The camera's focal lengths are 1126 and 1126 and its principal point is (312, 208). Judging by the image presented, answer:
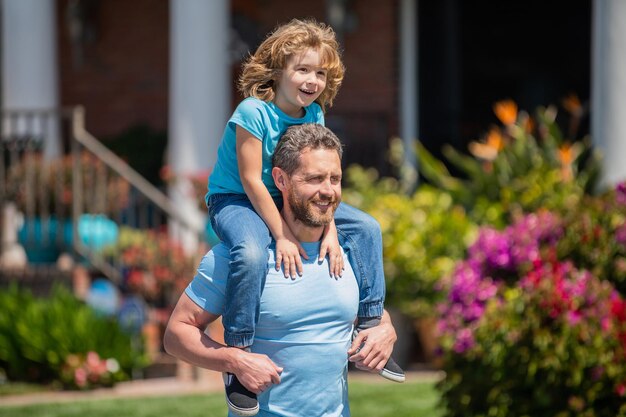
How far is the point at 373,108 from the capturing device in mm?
12742

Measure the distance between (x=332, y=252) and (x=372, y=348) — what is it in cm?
30

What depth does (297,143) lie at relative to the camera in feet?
10.1

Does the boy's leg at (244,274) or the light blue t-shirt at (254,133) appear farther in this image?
the light blue t-shirt at (254,133)

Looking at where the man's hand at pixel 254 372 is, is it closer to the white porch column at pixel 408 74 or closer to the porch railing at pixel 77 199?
the porch railing at pixel 77 199

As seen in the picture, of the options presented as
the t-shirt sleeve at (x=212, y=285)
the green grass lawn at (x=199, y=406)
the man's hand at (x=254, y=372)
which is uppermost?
the t-shirt sleeve at (x=212, y=285)

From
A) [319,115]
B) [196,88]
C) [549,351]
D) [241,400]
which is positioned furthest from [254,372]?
[196,88]

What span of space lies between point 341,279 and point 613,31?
280 inches

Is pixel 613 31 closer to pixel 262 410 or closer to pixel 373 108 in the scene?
pixel 373 108

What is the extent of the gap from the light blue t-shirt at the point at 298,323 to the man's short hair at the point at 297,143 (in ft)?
0.84

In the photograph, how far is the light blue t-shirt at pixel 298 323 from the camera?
3.09 metres

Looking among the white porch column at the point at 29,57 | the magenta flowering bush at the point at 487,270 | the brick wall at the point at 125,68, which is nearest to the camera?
the magenta flowering bush at the point at 487,270

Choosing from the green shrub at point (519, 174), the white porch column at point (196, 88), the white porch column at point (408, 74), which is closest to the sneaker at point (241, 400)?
the green shrub at point (519, 174)

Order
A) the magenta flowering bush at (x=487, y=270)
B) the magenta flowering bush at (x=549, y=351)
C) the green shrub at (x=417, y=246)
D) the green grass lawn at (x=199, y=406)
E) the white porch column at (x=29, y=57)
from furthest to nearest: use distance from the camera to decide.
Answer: the white porch column at (x=29, y=57) < the green shrub at (x=417, y=246) < the green grass lawn at (x=199, y=406) < the magenta flowering bush at (x=487, y=270) < the magenta flowering bush at (x=549, y=351)

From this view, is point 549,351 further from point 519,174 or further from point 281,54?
point 519,174
